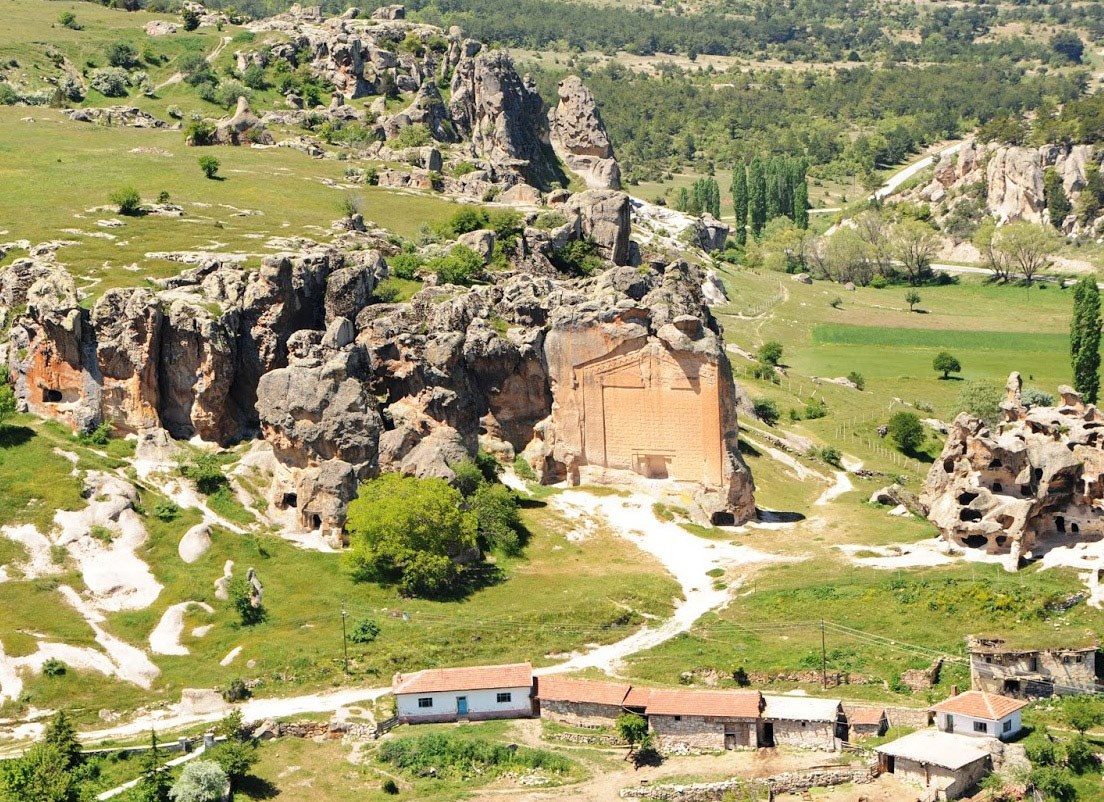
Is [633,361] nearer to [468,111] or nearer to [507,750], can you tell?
[507,750]

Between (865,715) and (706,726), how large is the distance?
635 centimetres

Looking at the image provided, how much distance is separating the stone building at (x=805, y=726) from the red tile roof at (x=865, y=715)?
1.33ft

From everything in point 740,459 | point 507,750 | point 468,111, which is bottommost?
point 507,750

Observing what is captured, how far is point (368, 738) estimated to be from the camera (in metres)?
60.5

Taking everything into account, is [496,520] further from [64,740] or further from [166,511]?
[64,740]

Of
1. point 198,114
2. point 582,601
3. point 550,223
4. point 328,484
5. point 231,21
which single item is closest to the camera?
point 582,601

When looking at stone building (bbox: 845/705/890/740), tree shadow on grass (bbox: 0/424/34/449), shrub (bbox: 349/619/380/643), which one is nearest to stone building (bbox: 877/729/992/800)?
stone building (bbox: 845/705/890/740)

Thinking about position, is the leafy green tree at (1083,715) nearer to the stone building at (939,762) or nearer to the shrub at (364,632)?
the stone building at (939,762)

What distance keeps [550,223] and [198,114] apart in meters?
54.8

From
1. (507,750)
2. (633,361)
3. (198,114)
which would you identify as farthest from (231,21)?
(507,750)

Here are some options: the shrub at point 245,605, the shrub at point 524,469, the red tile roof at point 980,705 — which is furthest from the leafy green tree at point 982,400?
the shrub at point 245,605

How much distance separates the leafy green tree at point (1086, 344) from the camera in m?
122

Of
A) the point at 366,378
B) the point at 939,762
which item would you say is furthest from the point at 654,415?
the point at 939,762

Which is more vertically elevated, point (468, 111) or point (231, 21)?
point (231, 21)
